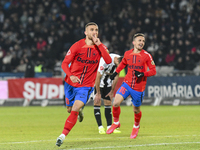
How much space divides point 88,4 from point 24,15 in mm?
4204

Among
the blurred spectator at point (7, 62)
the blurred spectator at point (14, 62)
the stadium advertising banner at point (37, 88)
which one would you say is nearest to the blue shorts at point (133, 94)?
the stadium advertising banner at point (37, 88)

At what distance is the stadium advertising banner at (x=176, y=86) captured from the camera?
18828 mm

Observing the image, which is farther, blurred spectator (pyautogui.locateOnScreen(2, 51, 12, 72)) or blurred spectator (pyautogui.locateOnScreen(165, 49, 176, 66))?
blurred spectator (pyautogui.locateOnScreen(2, 51, 12, 72))

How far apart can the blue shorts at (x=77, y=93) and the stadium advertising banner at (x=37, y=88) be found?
37.8 feet

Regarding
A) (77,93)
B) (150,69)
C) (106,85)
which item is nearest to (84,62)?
(77,93)

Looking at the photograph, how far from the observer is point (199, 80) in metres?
18.8

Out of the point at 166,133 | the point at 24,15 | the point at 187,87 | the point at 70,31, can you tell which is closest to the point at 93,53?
the point at 166,133

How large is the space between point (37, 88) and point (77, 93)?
12.2 metres

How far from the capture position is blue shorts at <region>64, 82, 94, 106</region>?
24.6 feet

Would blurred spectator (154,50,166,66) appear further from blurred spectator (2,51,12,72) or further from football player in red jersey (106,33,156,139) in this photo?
football player in red jersey (106,33,156,139)

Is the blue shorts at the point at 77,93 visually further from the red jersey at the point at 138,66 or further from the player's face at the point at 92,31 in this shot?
the red jersey at the point at 138,66

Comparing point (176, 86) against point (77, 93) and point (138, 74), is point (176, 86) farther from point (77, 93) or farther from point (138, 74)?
point (77, 93)

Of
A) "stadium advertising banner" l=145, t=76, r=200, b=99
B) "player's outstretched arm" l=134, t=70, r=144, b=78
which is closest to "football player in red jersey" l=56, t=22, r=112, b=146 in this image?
"player's outstretched arm" l=134, t=70, r=144, b=78

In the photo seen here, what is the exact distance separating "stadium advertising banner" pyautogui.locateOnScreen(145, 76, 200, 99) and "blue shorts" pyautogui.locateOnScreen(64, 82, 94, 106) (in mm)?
11356
